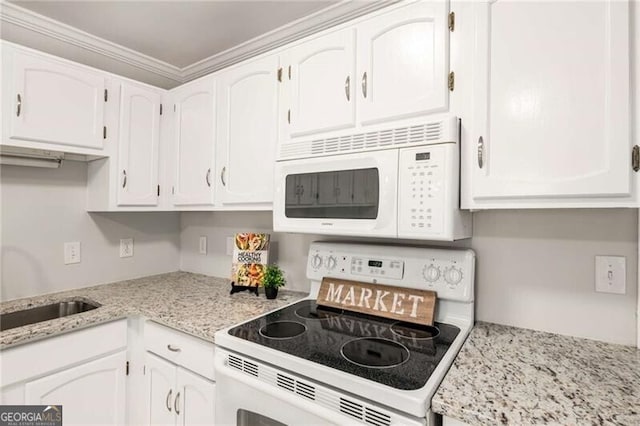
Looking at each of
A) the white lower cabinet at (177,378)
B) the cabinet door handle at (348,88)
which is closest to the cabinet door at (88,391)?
the white lower cabinet at (177,378)

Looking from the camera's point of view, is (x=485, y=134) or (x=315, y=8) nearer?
(x=485, y=134)

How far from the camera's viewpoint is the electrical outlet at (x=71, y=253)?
77.0 inches

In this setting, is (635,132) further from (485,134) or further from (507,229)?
(507,229)

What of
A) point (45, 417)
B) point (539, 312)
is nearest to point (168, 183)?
point (45, 417)

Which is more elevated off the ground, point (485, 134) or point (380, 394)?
point (485, 134)

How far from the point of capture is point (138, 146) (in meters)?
1.98

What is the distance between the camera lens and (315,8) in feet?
5.48

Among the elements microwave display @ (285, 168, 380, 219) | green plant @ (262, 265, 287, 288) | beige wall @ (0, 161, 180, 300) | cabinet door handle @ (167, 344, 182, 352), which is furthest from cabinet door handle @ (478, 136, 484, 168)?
beige wall @ (0, 161, 180, 300)

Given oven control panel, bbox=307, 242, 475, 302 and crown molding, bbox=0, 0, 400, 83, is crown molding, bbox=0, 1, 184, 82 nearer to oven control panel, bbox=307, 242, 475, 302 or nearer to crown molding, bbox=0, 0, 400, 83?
crown molding, bbox=0, 0, 400, 83

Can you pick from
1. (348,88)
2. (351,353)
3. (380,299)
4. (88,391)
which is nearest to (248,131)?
(348,88)

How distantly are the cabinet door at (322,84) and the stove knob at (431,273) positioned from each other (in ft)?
2.23

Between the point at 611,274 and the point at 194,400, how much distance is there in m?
1.68

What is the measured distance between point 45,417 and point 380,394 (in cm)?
146

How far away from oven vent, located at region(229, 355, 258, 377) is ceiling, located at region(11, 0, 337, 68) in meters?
1.60
